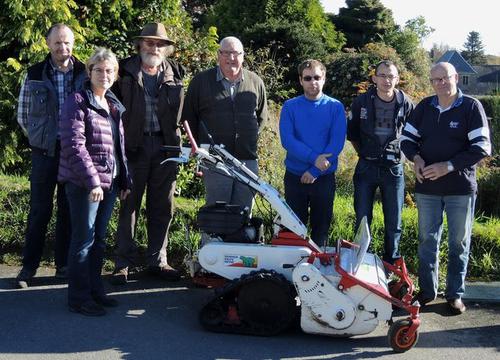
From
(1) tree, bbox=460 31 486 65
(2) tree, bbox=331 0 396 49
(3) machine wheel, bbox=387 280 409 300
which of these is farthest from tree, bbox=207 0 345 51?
(1) tree, bbox=460 31 486 65

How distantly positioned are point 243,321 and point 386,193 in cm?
176

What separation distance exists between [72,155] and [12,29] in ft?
15.0

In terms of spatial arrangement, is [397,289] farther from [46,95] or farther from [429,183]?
[46,95]

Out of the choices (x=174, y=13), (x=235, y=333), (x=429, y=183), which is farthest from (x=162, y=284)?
(x=174, y=13)

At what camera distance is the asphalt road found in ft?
14.4

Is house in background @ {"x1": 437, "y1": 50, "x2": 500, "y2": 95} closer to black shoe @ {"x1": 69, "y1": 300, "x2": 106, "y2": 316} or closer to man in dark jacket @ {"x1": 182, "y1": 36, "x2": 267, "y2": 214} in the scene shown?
man in dark jacket @ {"x1": 182, "y1": 36, "x2": 267, "y2": 214}

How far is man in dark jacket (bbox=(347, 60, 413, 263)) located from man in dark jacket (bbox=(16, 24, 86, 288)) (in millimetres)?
2523

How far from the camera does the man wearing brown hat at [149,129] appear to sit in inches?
218

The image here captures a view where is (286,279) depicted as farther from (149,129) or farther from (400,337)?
(149,129)

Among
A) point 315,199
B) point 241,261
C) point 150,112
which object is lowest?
point 241,261

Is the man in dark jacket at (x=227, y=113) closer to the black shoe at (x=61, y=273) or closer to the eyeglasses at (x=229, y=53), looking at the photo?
the eyeglasses at (x=229, y=53)

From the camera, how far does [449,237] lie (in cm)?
531

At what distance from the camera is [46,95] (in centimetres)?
548

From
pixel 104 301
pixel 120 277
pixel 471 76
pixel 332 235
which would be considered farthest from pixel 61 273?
pixel 471 76
